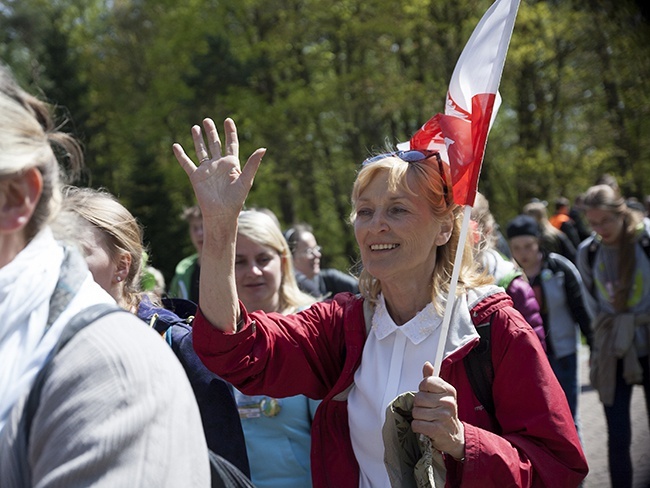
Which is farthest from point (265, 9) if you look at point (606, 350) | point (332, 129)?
point (606, 350)

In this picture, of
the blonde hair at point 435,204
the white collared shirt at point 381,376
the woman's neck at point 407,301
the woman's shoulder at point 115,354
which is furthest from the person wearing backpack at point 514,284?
the woman's shoulder at point 115,354

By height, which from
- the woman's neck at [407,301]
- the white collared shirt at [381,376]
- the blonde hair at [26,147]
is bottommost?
the white collared shirt at [381,376]

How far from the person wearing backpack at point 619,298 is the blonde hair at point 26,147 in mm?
5023

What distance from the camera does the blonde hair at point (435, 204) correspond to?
3.01m

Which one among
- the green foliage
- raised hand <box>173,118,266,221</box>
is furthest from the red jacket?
the green foliage

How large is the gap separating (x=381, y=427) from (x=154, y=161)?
2345cm

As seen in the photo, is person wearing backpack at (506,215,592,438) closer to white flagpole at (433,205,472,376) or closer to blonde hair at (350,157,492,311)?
blonde hair at (350,157,492,311)

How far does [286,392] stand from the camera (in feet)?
9.86

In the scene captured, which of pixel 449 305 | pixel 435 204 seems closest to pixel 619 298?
pixel 435 204

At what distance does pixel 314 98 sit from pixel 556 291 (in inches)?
661

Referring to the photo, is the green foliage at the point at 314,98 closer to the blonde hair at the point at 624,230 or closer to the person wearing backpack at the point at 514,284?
the blonde hair at the point at 624,230

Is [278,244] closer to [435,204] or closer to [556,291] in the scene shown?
[435,204]

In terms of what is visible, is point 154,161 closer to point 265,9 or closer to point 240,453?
point 265,9

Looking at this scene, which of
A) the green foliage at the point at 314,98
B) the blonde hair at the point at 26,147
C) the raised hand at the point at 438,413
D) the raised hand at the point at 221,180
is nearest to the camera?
the blonde hair at the point at 26,147
